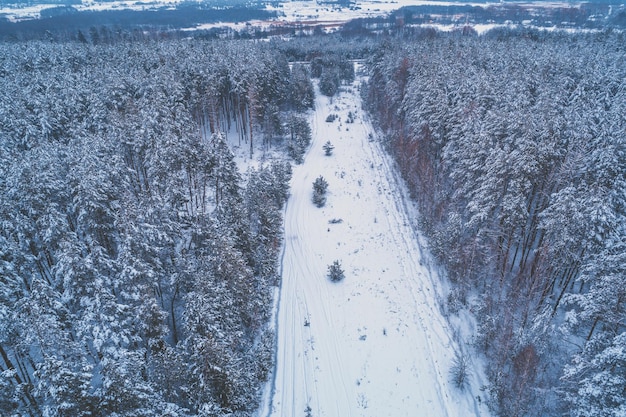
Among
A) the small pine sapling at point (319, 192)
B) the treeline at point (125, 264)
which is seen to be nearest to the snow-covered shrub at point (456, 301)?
the treeline at point (125, 264)

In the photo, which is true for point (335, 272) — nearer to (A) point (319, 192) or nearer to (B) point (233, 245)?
(B) point (233, 245)

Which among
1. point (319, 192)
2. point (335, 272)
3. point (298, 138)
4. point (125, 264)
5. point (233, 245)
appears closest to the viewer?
point (125, 264)

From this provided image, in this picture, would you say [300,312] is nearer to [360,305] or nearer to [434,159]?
[360,305]

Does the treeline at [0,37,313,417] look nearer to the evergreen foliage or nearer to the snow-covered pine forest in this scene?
the snow-covered pine forest

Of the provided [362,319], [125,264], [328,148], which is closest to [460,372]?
[362,319]

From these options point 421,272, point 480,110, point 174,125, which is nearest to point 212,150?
point 174,125

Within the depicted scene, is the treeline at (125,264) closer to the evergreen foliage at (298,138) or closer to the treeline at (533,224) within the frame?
the evergreen foliage at (298,138)

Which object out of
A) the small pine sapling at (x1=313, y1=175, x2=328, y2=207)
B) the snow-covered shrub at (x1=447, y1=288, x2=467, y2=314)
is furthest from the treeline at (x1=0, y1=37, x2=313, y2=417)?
A: the snow-covered shrub at (x1=447, y1=288, x2=467, y2=314)
